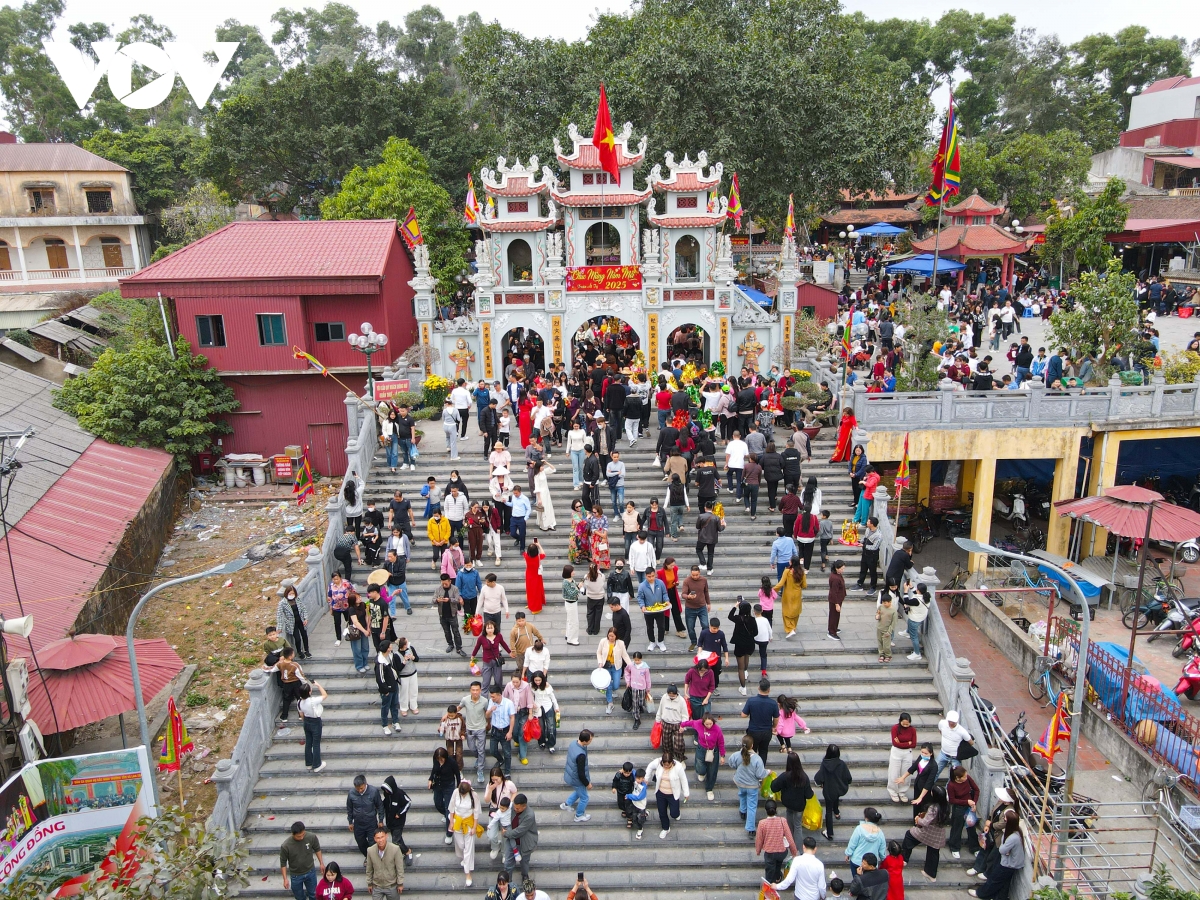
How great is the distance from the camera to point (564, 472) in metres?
20.1

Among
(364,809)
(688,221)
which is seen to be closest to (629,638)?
(364,809)

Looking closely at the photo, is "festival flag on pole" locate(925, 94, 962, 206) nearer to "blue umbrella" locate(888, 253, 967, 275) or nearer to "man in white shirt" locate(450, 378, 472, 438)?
"blue umbrella" locate(888, 253, 967, 275)

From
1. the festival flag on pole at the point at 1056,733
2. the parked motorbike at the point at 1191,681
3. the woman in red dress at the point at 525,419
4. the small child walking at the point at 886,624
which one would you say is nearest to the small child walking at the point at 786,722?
the small child walking at the point at 886,624

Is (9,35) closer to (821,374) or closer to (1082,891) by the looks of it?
(821,374)

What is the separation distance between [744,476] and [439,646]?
6.75 m

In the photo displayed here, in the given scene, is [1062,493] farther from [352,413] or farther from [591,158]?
[352,413]

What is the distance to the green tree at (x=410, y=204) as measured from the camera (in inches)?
1340

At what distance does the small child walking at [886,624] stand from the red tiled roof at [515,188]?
14889 millimetres

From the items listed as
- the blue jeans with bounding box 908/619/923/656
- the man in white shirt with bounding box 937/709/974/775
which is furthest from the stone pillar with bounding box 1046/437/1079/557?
the man in white shirt with bounding box 937/709/974/775

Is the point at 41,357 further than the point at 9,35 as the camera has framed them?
No

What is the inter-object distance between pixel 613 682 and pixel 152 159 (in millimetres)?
45205

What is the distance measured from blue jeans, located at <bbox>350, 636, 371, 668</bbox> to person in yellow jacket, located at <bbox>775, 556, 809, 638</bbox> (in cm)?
695

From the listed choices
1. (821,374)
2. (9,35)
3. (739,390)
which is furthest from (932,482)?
(9,35)

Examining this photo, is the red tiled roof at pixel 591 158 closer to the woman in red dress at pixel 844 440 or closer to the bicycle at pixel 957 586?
the woman in red dress at pixel 844 440
